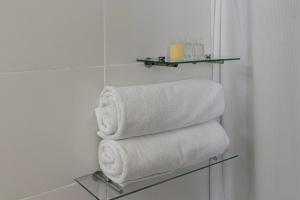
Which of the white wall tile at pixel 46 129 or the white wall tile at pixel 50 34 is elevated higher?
the white wall tile at pixel 50 34

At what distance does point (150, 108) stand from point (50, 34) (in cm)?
28

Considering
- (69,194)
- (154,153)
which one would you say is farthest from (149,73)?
(69,194)

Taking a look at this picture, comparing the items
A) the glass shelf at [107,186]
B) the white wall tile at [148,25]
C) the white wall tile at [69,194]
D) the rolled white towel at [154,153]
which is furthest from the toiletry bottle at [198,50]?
the white wall tile at [69,194]

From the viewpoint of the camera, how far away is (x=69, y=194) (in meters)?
0.74

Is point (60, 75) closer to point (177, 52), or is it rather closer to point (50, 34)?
point (50, 34)

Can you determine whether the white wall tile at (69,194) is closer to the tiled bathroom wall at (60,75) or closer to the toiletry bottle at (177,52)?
the tiled bathroom wall at (60,75)

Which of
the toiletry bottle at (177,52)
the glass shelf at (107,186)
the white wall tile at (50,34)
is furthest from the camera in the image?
the toiletry bottle at (177,52)

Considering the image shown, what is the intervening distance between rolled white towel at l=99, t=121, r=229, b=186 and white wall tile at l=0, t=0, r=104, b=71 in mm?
216

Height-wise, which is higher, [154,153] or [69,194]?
[154,153]

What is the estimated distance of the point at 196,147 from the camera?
0.82m

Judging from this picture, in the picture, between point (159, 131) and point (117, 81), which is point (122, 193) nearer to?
point (159, 131)

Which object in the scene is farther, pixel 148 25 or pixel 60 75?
pixel 148 25

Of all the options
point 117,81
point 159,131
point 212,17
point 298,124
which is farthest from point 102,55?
point 298,124

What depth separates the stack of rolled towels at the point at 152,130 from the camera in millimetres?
697
